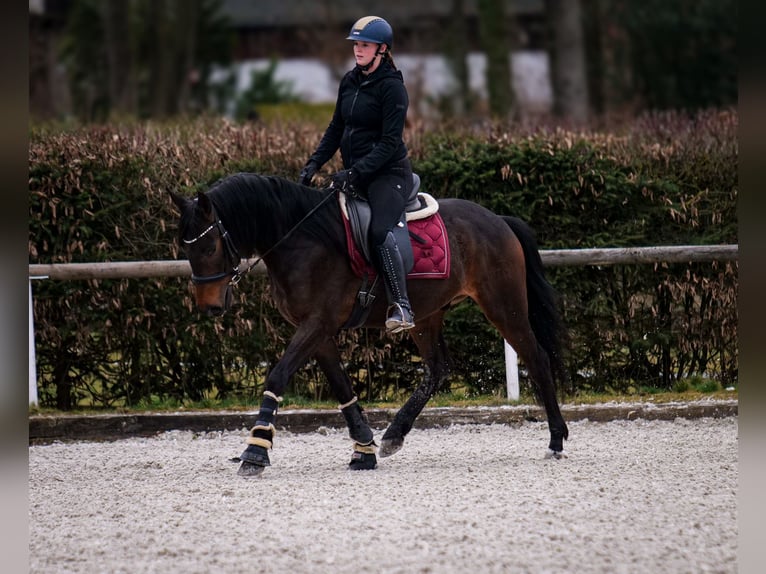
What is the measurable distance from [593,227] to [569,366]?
1310mm

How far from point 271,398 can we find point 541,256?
3255 mm

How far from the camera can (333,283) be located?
7297 mm

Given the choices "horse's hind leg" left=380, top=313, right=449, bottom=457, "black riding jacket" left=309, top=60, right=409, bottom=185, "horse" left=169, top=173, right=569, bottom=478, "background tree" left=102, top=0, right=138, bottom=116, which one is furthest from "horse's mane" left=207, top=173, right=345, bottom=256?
"background tree" left=102, top=0, right=138, bottom=116

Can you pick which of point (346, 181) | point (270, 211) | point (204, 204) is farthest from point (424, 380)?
point (204, 204)

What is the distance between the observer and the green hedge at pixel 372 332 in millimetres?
9789

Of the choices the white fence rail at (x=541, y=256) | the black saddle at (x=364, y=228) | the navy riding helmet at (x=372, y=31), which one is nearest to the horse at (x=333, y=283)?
the black saddle at (x=364, y=228)

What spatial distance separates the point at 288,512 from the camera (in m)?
6.03

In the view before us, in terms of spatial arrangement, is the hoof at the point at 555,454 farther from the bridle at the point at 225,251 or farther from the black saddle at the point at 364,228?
the bridle at the point at 225,251

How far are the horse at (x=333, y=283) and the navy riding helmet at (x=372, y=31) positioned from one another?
3.48 ft

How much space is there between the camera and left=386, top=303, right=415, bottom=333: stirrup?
284 inches

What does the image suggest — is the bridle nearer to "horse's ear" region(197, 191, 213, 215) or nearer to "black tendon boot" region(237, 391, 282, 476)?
"horse's ear" region(197, 191, 213, 215)

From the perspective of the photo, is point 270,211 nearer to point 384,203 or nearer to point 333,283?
point 333,283

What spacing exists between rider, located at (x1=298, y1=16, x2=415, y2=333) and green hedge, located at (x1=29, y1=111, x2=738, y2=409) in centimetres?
249
